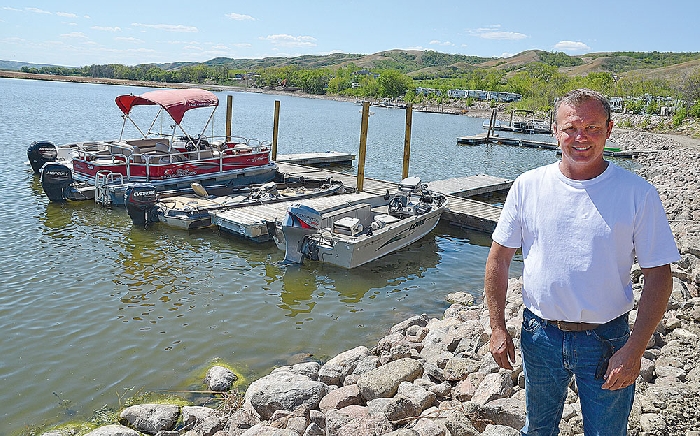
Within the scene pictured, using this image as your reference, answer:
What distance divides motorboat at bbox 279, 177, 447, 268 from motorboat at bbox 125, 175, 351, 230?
10.1 feet

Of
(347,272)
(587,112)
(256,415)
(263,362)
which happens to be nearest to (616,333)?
(587,112)

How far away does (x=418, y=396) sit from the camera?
18.0 feet

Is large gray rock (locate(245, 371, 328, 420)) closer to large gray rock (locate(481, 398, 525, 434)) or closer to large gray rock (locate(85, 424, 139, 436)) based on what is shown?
large gray rock (locate(85, 424, 139, 436))

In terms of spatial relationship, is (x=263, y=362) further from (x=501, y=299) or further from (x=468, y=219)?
(x=468, y=219)

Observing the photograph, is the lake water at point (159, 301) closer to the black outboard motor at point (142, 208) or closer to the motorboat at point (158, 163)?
the black outboard motor at point (142, 208)

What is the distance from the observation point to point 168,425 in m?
6.27

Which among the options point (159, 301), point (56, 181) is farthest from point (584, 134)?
point (56, 181)

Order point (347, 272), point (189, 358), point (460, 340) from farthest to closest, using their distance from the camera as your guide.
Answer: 1. point (347, 272)
2. point (189, 358)
3. point (460, 340)

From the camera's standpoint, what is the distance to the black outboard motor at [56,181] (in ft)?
54.5

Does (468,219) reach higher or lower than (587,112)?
lower

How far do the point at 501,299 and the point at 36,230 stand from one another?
47.3 ft

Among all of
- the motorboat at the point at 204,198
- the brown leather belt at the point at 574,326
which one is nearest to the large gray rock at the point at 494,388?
the brown leather belt at the point at 574,326

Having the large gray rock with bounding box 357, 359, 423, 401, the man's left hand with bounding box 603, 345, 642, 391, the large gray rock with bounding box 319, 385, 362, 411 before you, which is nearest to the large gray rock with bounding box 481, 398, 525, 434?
the large gray rock with bounding box 357, 359, 423, 401

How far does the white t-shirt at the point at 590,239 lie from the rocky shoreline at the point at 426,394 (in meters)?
1.93
